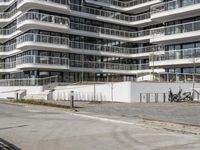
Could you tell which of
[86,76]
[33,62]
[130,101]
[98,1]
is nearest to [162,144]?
[130,101]

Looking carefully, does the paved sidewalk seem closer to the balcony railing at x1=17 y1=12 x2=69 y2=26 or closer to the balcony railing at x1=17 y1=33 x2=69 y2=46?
the balcony railing at x1=17 y1=33 x2=69 y2=46

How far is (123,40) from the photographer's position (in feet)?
230

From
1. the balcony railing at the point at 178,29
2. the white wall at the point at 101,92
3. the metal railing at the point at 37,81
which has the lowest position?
the white wall at the point at 101,92

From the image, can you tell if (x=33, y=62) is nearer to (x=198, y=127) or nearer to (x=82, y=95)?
(x=82, y=95)

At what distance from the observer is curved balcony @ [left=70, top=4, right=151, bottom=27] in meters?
64.4

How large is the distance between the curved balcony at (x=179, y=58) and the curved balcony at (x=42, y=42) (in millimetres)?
13455

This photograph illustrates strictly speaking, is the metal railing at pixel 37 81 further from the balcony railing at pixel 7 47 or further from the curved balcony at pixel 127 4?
the curved balcony at pixel 127 4

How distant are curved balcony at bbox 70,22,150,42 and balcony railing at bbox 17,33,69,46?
3.10 meters

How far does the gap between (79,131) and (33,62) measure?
39.6 m

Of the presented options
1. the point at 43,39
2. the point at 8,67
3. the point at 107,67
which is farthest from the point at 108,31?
the point at 8,67

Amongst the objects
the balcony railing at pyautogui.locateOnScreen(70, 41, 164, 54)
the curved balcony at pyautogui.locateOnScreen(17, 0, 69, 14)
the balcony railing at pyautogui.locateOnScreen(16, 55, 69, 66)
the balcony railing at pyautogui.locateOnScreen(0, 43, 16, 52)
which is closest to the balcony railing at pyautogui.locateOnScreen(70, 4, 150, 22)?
the curved balcony at pyautogui.locateOnScreen(17, 0, 69, 14)

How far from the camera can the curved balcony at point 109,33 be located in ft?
209

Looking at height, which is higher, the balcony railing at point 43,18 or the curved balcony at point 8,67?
the balcony railing at point 43,18

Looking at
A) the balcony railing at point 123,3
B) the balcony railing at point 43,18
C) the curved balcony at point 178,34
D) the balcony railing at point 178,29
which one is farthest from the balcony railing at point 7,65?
the balcony railing at point 178,29
